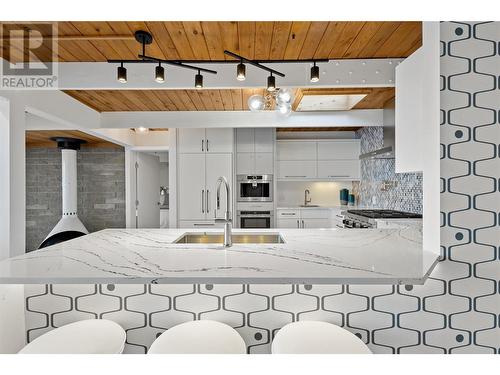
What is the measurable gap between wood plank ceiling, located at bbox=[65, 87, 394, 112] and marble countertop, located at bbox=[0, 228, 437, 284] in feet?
5.62

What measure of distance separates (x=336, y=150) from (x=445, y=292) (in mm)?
3933

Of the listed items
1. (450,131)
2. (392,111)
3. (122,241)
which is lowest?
(122,241)

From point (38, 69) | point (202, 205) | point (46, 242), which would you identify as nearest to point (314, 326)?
point (38, 69)

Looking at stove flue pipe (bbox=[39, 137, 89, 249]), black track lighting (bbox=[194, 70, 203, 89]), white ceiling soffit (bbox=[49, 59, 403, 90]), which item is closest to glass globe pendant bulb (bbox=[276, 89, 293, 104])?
white ceiling soffit (bbox=[49, 59, 403, 90])

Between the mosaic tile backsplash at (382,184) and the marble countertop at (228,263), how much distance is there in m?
1.90

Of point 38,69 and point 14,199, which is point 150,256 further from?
point 38,69

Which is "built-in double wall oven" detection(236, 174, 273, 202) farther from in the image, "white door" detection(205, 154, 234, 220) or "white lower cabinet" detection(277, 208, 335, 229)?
"white lower cabinet" detection(277, 208, 335, 229)

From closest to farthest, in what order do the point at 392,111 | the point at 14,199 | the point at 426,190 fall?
the point at 426,190 → the point at 14,199 → the point at 392,111

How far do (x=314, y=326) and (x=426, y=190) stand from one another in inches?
34.0

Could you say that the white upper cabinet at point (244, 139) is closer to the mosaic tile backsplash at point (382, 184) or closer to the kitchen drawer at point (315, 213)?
the kitchen drawer at point (315, 213)

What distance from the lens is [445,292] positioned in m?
1.41

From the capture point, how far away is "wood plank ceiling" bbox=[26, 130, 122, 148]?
440 cm

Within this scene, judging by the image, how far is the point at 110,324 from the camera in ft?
4.24

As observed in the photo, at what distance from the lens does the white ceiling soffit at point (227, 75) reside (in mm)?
2404
